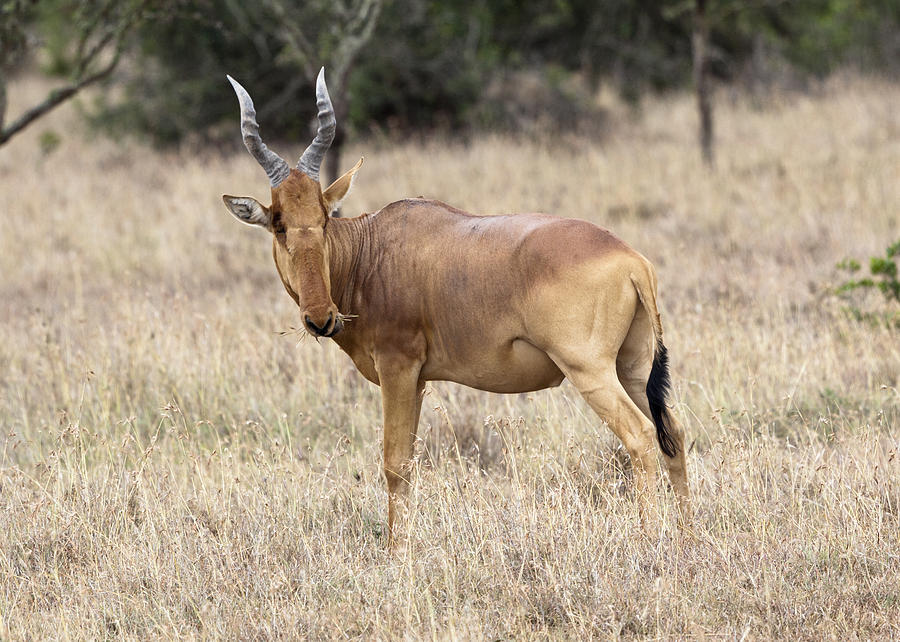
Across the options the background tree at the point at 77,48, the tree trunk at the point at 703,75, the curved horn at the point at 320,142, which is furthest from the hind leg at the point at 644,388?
the tree trunk at the point at 703,75

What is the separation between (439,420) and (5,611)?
328 centimetres

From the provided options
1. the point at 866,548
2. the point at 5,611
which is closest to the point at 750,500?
the point at 866,548

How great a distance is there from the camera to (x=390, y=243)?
6109 millimetres

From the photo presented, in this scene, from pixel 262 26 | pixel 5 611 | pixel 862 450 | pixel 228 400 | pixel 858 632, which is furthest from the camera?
pixel 262 26

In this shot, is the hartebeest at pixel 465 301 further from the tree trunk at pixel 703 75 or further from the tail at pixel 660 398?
the tree trunk at pixel 703 75

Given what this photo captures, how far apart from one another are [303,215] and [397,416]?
49.3 inches

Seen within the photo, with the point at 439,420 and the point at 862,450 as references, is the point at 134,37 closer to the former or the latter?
the point at 439,420

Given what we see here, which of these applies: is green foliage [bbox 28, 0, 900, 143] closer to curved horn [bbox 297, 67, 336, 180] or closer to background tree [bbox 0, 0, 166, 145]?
background tree [bbox 0, 0, 166, 145]

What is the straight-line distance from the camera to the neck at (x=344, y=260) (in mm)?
6020

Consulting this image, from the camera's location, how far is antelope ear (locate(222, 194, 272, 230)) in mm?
5484

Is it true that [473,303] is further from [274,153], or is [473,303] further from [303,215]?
[274,153]

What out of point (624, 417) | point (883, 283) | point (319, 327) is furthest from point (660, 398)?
point (883, 283)

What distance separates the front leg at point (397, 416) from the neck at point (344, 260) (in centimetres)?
45

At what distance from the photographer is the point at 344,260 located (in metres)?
6.07
